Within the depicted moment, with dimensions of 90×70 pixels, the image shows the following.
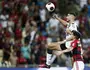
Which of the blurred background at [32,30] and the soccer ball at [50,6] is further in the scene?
the blurred background at [32,30]

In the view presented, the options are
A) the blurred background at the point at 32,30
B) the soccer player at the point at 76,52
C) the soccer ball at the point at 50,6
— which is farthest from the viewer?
the blurred background at the point at 32,30

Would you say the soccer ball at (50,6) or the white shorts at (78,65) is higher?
the soccer ball at (50,6)

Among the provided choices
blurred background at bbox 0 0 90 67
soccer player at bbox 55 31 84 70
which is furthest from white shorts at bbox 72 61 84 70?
blurred background at bbox 0 0 90 67

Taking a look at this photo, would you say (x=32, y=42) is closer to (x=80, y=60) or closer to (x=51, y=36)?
(x=51, y=36)

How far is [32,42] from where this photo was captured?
53.0 ft

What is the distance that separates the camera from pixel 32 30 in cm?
1644

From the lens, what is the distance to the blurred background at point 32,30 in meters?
15.4

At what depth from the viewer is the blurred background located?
1538 centimetres

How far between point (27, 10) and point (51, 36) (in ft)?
5.89

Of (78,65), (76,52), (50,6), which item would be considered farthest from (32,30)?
(78,65)

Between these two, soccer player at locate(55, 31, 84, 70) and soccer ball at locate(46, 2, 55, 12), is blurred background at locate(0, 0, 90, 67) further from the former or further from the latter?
soccer player at locate(55, 31, 84, 70)

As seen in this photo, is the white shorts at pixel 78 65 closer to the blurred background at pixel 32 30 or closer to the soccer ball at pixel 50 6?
the soccer ball at pixel 50 6

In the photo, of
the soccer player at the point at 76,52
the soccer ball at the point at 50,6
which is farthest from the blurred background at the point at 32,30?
the soccer player at the point at 76,52

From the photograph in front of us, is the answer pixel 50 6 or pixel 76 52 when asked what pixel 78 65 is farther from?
pixel 50 6
